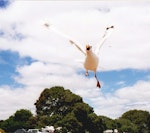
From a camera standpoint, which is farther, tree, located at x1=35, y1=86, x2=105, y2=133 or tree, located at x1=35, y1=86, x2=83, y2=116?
tree, located at x1=35, y1=86, x2=83, y2=116

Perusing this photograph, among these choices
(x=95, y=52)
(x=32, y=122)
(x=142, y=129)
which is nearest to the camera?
(x=95, y=52)

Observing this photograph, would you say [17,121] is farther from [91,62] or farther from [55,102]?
[91,62]

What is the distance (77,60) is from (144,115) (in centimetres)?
18614

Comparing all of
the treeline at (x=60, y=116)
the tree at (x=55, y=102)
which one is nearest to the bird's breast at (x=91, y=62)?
the treeline at (x=60, y=116)

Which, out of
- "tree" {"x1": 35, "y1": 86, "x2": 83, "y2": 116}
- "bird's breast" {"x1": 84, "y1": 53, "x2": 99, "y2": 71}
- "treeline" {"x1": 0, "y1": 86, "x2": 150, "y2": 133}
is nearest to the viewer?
"bird's breast" {"x1": 84, "y1": 53, "x2": 99, "y2": 71}

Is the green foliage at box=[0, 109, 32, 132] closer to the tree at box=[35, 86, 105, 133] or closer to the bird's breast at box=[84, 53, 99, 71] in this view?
the tree at box=[35, 86, 105, 133]

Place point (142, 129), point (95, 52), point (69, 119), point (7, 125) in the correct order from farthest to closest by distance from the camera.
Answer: point (142, 129)
point (7, 125)
point (69, 119)
point (95, 52)

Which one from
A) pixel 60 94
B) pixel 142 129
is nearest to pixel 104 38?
pixel 60 94

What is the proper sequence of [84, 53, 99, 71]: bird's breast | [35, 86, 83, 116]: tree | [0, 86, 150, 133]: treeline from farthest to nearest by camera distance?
[35, 86, 83, 116]: tree
[0, 86, 150, 133]: treeline
[84, 53, 99, 71]: bird's breast

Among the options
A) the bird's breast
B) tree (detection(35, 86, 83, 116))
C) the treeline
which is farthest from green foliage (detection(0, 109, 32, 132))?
the bird's breast

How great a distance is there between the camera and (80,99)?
12162 cm

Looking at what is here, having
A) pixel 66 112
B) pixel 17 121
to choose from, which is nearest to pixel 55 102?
pixel 66 112

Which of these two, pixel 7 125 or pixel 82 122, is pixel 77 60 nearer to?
pixel 82 122

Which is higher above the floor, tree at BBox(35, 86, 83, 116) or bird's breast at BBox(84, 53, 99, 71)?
tree at BBox(35, 86, 83, 116)
